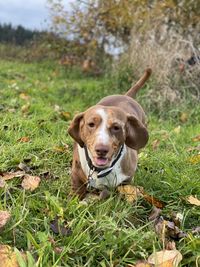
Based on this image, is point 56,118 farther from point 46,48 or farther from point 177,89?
point 46,48

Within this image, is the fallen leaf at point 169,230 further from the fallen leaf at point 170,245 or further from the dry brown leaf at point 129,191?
the dry brown leaf at point 129,191

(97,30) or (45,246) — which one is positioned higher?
(97,30)

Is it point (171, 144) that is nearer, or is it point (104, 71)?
point (171, 144)

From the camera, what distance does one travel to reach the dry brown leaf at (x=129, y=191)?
3.09 metres

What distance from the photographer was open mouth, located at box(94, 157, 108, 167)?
2.88 metres

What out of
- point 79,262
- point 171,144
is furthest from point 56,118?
point 79,262

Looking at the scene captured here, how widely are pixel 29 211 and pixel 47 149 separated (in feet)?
4.45

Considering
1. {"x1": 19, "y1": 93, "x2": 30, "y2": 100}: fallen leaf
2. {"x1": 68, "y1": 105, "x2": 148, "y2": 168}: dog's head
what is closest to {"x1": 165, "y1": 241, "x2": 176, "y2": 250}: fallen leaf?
{"x1": 68, "y1": 105, "x2": 148, "y2": 168}: dog's head

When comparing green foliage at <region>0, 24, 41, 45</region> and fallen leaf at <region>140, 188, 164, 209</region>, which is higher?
green foliage at <region>0, 24, 41, 45</region>

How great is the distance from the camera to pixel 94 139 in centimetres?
288

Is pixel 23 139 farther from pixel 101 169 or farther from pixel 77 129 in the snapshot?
pixel 101 169

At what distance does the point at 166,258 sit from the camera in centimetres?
236

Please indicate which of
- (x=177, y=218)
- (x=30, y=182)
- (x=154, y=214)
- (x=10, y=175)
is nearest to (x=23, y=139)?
(x=10, y=175)

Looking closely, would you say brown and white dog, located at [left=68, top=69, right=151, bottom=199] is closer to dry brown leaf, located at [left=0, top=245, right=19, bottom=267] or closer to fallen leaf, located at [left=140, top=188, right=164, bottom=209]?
fallen leaf, located at [left=140, top=188, right=164, bottom=209]
